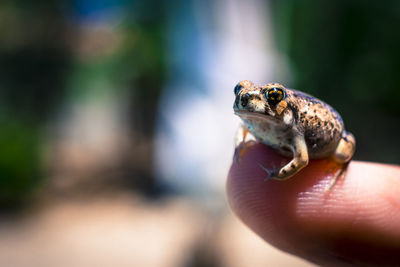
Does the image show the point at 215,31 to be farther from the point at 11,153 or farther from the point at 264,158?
the point at 264,158

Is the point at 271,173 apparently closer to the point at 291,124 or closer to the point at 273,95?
the point at 291,124

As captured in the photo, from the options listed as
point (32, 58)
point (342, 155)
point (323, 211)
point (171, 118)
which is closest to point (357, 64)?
point (171, 118)

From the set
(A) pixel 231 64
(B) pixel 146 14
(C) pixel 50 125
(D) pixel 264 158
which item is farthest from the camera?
(B) pixel 146 14

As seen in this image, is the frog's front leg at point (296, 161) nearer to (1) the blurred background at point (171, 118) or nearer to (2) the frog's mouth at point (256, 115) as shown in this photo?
(2) the frog's mouth at point (256, 115)

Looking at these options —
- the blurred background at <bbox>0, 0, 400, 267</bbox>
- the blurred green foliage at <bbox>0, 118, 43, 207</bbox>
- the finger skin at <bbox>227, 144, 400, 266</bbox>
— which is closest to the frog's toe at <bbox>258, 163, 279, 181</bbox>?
the finger skin at <bbox>227, 144, 400, 266</bbox>

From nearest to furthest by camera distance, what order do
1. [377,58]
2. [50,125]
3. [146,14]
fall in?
[377,58] < [50,125] < [146,14]

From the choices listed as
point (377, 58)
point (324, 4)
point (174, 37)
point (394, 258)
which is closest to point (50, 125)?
point (174, 37)
